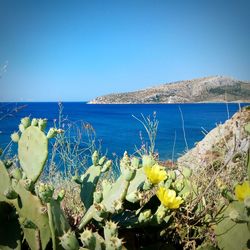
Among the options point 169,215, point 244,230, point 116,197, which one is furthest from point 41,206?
point 244,230

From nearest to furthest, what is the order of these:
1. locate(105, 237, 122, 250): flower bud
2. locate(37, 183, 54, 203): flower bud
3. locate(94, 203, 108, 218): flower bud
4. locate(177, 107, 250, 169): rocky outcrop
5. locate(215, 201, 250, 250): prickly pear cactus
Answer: locate(105, 237, 122, 250): flower bud
locate(37, 183, 54, 203): flower bud
locate(94, 203, 108, 218): flower bud
locate(215, 201, 250, 250): prickly pear cactus
locate(177, 107, 250, 169): rocky outcrop

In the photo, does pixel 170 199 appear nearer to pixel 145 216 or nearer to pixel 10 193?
pixel 145 216

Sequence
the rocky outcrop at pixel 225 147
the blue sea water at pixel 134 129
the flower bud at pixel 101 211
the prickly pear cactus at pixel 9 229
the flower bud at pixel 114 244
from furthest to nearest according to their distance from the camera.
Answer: the blue sea water at pixel 134 129, the rocky outcrop at pixel 225 147, the prickly pear cactus at pixel 9 229, the flower bud at pixel 101 211, the flower bud at pixel 114 244

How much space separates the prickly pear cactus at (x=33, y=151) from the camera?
1.31 meters

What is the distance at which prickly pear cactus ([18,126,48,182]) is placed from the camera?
131cm

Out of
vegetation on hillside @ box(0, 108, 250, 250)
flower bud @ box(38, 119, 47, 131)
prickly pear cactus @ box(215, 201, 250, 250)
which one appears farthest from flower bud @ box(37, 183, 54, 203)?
prickly pear cactus @ box(215, 201, 250, 250)

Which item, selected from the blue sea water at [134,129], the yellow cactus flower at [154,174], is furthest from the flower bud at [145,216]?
the blue sea water at [134,129]

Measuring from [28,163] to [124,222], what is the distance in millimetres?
461

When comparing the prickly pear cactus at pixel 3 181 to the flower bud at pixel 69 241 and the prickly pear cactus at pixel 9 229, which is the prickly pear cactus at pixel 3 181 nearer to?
the prickly pear cactus at pixel 9 229

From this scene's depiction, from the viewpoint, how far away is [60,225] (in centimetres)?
112

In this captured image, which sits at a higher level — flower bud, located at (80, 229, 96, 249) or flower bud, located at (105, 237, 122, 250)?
flower bud, located at (80, 229, 96, 249)

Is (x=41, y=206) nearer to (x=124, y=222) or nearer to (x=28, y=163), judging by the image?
(x=28, y=163)

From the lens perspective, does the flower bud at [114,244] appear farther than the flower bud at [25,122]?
No

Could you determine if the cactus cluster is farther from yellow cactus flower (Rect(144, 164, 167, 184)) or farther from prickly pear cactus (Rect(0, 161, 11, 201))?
yellow cactus flower (Rect(144, 164, 167, 184))
